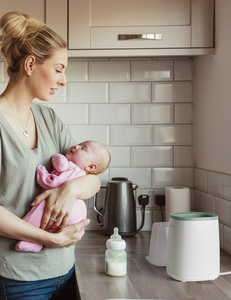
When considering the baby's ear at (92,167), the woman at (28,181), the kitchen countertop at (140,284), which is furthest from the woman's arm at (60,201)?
the kitchen countertop at (140,284)

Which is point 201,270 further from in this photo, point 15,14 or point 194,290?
point 15,14

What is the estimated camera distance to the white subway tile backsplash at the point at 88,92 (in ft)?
6.14

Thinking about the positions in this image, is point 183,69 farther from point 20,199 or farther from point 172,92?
point 20,199

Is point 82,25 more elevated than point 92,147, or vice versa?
point 82,25

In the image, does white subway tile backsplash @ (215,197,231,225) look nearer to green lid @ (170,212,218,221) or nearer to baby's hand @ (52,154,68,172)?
green lid @ (170,212,218,221)

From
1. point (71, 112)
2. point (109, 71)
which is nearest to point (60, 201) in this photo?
point (71, 112)

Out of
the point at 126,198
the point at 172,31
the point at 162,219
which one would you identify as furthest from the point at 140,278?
the point at 172,31

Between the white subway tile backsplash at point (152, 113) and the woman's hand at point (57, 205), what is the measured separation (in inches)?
34.3

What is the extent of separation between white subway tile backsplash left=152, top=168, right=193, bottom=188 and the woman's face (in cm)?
92

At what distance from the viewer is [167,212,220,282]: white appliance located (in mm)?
1111

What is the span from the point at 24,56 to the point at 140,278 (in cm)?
79

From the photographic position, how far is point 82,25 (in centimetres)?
157

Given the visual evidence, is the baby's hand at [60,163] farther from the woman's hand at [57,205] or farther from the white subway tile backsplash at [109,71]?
the white subway tile backsplash at [109,71]

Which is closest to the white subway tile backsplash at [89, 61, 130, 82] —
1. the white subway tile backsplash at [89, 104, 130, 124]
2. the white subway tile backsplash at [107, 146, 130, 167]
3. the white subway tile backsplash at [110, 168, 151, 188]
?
the white subway tile backsplash at [89, 104, 130, 124]
